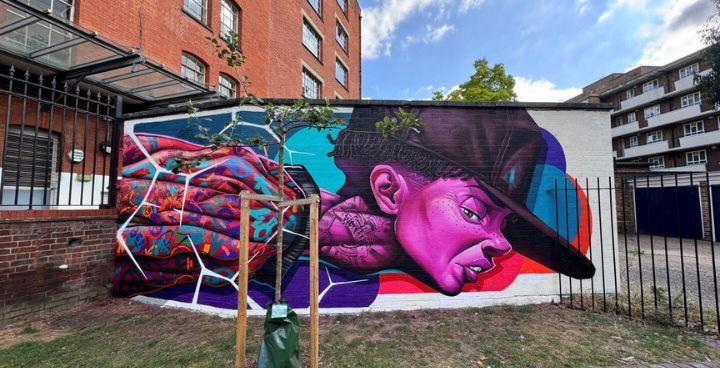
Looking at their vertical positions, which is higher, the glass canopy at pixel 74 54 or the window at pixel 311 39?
the window at pixel 311 39

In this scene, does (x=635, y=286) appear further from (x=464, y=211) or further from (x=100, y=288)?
(x=100, y=288)

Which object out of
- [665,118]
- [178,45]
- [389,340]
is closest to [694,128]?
[665,118]

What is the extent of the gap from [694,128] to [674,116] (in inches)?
62.6

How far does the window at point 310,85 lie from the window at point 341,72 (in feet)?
9.76

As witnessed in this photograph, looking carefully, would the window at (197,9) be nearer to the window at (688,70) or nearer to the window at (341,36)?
the window at (341,36)

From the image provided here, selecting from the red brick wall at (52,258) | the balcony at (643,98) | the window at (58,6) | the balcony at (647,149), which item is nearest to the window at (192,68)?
the window at (58,6)

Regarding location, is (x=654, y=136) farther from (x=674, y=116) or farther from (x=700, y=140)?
(x=700, y=140)

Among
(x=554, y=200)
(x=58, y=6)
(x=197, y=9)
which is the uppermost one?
(x=197, y=9)

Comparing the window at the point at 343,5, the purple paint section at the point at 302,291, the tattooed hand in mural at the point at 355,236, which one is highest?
the window at the point at 343,5

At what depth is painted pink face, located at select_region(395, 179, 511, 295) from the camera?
16.5ft

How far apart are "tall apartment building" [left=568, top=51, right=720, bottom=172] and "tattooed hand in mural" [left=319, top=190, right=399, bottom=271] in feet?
84.3

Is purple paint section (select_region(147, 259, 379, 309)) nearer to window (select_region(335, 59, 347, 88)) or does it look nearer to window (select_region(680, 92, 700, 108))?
window (select_region(335, 59, 347, 88))

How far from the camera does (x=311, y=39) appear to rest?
18.4 metres

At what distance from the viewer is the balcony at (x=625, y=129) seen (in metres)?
30.0
